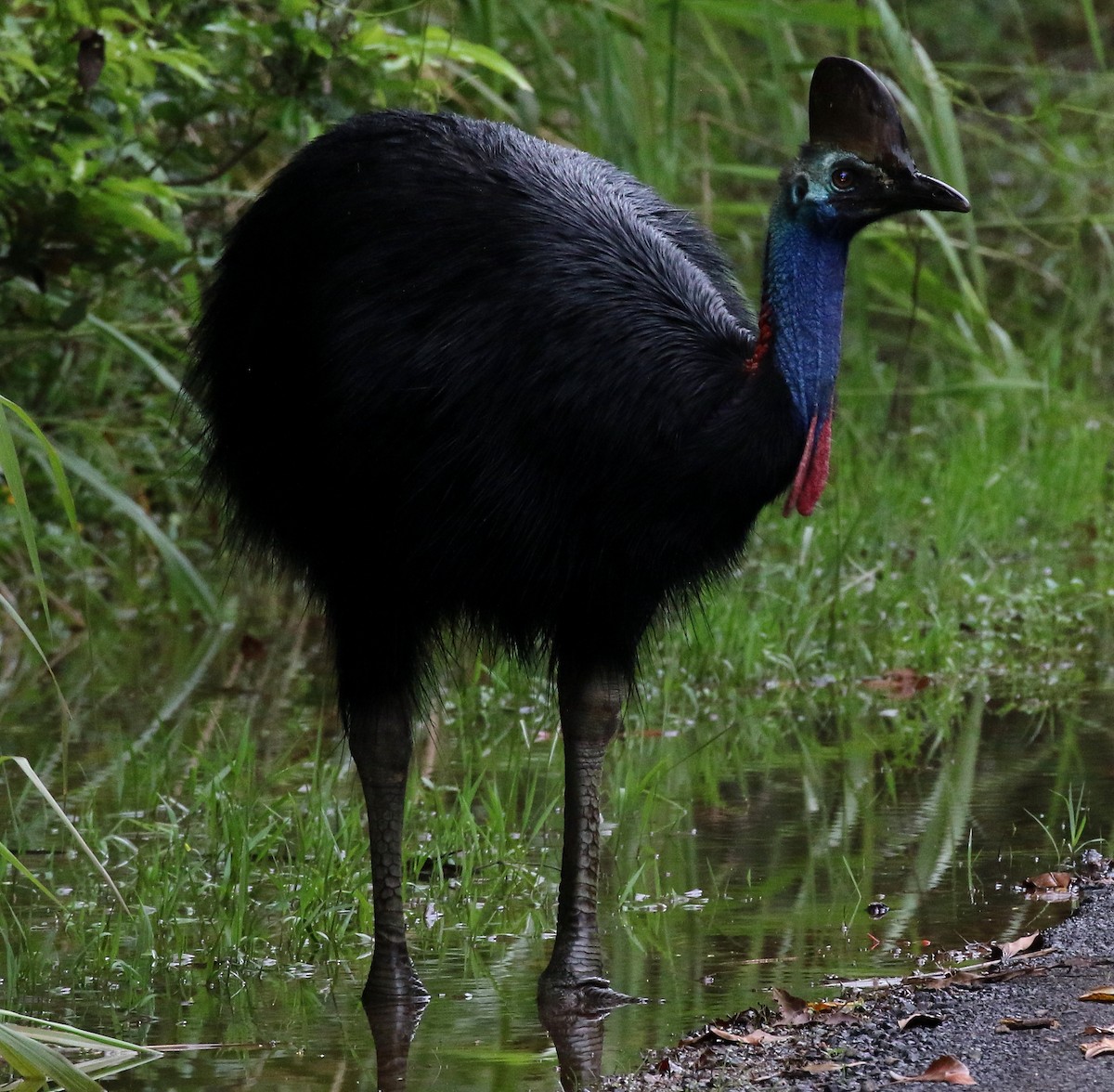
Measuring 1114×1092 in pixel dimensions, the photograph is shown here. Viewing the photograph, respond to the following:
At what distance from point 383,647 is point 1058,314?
6489mm

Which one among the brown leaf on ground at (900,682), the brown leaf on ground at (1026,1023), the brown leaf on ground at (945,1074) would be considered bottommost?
the brown leaf on ground at (900,682)

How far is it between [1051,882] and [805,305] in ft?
3.73

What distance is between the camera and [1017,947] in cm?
320

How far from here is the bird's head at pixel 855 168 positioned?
3150 millimetres

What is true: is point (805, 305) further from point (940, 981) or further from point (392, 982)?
point (392, 982)

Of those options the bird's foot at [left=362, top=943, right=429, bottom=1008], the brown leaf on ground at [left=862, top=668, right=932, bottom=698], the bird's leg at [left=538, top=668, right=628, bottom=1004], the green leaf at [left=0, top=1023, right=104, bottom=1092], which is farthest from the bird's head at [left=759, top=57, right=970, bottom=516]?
the brown leaf on ground at [left=862, top=668, right=932, bottom=698]

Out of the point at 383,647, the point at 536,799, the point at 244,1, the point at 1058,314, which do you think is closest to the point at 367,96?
the point at 244,1

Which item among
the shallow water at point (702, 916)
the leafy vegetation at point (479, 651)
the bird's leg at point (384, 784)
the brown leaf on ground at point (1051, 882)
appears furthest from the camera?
the leafy vegetation at point (479, 651)

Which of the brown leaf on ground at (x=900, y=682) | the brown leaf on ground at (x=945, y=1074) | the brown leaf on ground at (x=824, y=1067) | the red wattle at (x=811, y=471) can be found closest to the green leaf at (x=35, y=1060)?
the brown leaf on ground at (x=824, y=1067)

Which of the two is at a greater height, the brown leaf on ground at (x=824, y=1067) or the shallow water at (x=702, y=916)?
the brown leaf on ground at (x=824, y=1067)

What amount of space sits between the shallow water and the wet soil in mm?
124

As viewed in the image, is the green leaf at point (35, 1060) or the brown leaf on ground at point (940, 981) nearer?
the green leaf at point (35, 1060)

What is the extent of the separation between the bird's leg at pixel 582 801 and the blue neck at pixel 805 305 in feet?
1.96

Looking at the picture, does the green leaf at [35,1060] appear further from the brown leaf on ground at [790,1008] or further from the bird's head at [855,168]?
the bird's head at [855,168]
